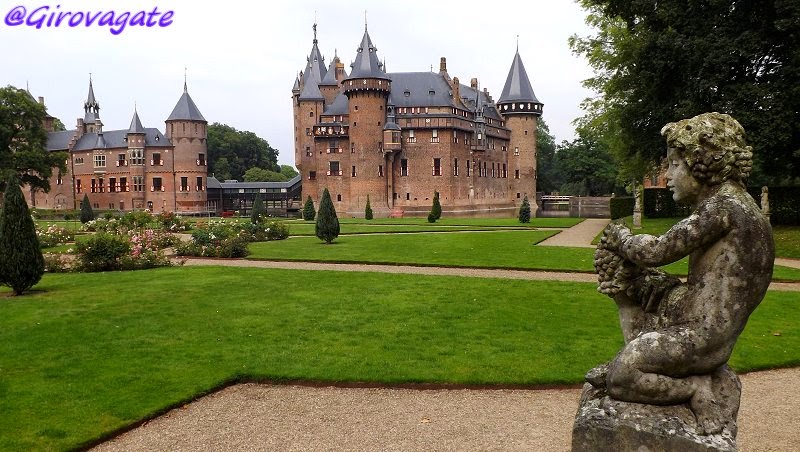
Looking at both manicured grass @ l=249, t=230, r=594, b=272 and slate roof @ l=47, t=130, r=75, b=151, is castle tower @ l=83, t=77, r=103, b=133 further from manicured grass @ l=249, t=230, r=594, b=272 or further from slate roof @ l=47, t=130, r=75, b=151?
manicured grass @ l=249, t=230, r=594, b=272

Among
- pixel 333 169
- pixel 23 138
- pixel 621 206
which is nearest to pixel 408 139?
pixel 333 169

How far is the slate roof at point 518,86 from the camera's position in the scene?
6544 centimetres

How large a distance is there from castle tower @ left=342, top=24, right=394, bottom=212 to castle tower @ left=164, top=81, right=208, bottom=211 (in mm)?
20836

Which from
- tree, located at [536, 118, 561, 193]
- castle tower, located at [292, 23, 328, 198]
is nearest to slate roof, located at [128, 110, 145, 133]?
castle tower, located at [292, 23, 328, 198]

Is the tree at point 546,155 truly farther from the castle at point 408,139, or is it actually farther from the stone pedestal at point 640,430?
the stone pedestal at point 640,430

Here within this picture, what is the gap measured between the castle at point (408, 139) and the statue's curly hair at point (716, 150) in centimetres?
5513

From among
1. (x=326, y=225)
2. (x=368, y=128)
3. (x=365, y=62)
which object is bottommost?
(x=326, y=225)

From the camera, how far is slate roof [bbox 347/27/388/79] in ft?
188

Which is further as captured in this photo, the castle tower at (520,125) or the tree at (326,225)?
the castle tower at (520,125)

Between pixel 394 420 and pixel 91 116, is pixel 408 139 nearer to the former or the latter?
pixel 91 116

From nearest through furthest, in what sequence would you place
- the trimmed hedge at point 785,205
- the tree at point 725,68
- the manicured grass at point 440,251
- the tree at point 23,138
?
1. the manicured grass at point 440,251
2. the tree at point 725,68
3. the trimmed hedge at point 785,205
4. the tree at point 23,138

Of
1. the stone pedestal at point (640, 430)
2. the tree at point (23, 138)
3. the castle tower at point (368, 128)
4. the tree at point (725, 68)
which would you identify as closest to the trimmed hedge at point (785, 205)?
the tree at point (725, 68)

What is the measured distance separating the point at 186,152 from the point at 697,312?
71.4 meters

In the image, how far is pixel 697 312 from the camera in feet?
12.8
